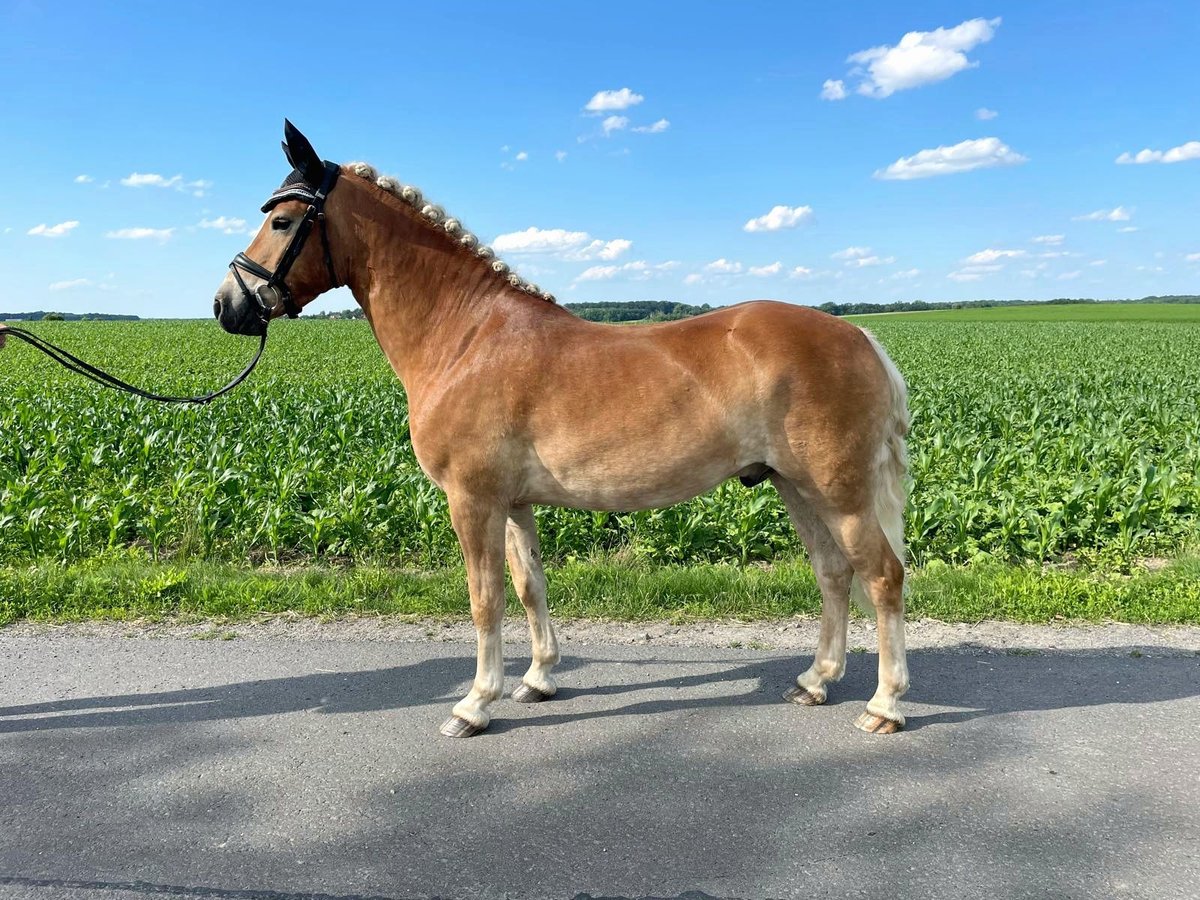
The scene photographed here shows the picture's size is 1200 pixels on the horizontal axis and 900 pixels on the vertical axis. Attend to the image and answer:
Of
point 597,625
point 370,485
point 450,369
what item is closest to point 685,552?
point 597,625

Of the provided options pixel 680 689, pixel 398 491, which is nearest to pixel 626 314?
pixel 398 491

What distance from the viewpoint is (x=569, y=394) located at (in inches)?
148

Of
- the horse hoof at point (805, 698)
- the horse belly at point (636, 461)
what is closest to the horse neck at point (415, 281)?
the horse belly at point (636, 461)

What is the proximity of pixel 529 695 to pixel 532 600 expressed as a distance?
1.64 ft

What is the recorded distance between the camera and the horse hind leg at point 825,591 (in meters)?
4.09

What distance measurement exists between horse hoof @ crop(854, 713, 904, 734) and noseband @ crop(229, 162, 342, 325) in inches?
141

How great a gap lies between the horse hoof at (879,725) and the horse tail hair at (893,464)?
0.77 meters

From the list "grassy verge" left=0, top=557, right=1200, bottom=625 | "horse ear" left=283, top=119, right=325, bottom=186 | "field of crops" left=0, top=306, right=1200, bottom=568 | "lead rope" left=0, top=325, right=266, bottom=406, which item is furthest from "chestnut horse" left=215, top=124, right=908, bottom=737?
"field of crops" left=0, top=306, right=1200, bottom=568

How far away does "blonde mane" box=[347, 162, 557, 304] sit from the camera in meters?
4.02

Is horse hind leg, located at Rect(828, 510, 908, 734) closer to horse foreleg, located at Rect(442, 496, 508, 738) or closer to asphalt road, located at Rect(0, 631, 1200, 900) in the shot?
asphalt road, located at Rect(0, 631, 1200, 900)

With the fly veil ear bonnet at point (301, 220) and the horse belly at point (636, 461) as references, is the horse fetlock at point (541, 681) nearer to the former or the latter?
the horse belly at point (636, 461)

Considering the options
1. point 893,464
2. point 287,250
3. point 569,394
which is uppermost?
point 287,250

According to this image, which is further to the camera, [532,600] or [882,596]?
[532,600]

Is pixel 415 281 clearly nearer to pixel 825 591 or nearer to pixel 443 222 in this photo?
pixel 443 222
